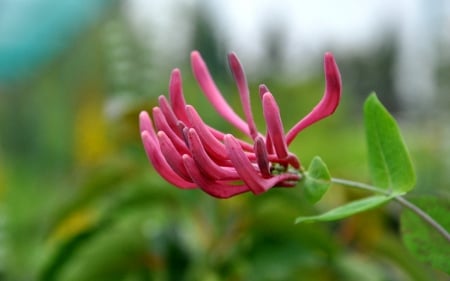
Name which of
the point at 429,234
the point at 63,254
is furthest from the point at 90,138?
the point at 429,234

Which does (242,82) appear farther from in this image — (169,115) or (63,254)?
(63,254)

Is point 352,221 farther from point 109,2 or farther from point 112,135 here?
point 109,2

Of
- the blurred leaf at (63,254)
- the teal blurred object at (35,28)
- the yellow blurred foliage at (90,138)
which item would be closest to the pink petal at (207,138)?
the blurred leaf at (63,254)

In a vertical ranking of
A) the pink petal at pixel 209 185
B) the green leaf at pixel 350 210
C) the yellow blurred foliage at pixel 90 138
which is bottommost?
the yellow blurred foliage at pixel 90 138

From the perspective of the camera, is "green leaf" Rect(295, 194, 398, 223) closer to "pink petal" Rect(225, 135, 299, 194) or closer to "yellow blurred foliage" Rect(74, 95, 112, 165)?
"pink petal" Rect(225, 135, 299, 194)

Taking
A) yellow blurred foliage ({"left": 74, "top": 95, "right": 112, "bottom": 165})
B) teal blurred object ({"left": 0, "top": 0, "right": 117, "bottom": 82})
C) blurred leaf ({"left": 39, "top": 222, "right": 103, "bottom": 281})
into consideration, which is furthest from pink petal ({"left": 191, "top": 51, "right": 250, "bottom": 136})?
teal blurred object ({"left": 0, "top": 0, "right": 117, "bottom": 82})

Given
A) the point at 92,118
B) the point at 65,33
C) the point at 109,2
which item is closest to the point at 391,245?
the point at 92,118

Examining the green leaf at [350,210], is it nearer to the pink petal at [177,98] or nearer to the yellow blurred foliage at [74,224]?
the pink petal at [177,98]
